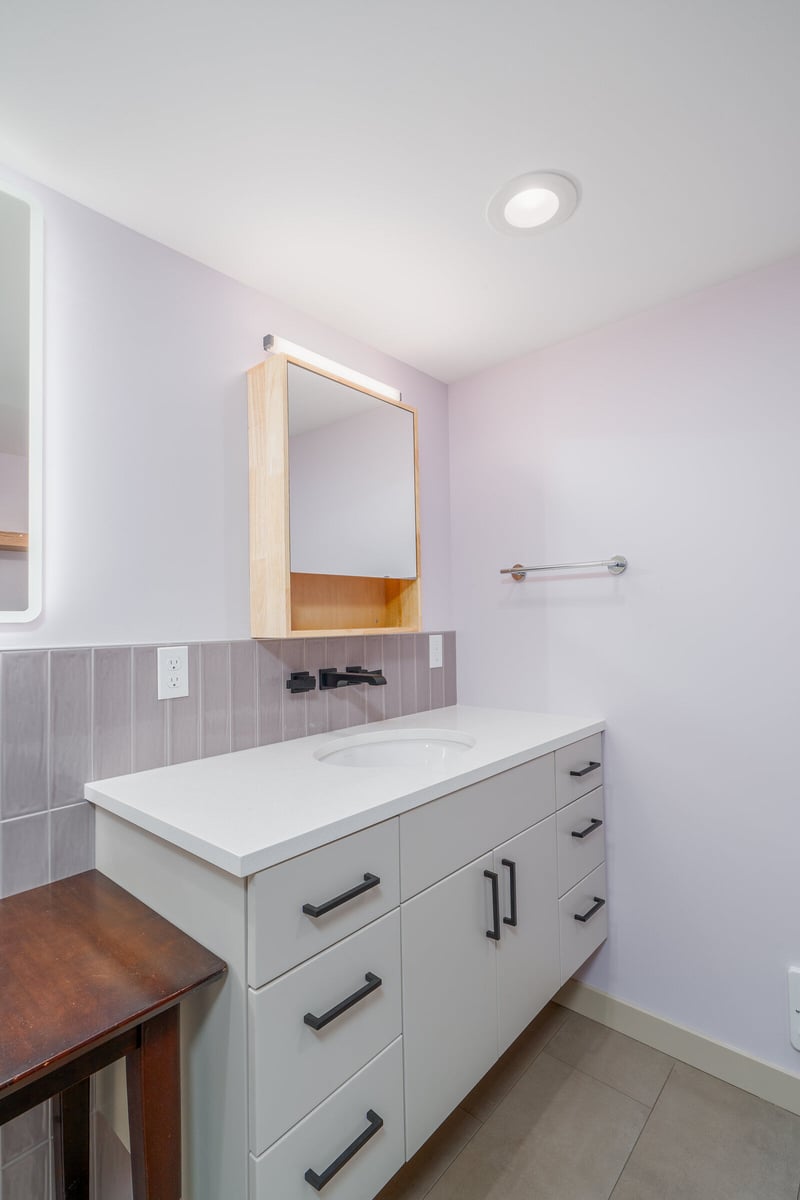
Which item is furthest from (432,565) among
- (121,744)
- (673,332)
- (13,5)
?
(13,5)

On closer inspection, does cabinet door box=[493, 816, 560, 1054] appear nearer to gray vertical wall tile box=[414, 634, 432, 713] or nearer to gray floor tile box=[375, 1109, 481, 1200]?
gray floor tile box=[375, 1109, 481, 1200]

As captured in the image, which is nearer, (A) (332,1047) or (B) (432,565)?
(A) (332,1047)

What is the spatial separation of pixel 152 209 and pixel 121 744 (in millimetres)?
1215

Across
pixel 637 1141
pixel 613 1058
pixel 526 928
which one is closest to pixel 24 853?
pixel 526 928

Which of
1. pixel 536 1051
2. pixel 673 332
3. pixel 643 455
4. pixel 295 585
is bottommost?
pixel 536 1051

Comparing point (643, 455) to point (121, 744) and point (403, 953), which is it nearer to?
point (403, 953)

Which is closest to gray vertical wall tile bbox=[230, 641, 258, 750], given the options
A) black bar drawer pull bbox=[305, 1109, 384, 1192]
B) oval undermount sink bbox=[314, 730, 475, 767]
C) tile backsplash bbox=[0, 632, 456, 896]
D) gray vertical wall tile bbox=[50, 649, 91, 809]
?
tile backsplash bbox=[0, 632, 456, 896]

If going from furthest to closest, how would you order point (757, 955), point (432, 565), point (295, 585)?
point (432, 565), point (295, 585), point (757, 955)

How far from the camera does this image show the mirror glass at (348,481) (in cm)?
159

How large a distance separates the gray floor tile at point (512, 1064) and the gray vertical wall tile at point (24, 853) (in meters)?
1.23

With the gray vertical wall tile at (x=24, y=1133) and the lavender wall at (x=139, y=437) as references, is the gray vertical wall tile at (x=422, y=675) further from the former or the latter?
the gray vertical wall tile at (x=24, y=1133)

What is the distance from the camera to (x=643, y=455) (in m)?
1.80

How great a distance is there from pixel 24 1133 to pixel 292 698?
1.02 meters

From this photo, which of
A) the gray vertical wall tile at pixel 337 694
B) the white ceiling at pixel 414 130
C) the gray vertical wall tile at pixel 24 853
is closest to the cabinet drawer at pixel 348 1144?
the gray vertical wall tile at pixel 24 853
